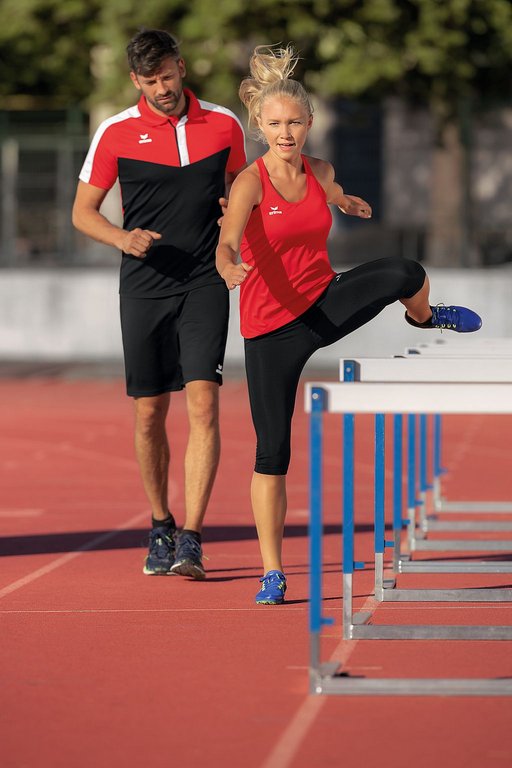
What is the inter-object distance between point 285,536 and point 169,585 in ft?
5.88

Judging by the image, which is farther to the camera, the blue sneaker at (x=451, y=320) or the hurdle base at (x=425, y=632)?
the blue sneaker at (x=451, y=320)

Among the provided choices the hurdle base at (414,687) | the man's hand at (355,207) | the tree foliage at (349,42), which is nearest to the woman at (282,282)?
the man's hand at (355,207)

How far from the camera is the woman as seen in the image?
6.96 m

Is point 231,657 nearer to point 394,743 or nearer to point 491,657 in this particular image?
point 491,657

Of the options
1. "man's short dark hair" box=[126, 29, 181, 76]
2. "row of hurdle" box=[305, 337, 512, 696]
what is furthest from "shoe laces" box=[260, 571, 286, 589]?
"man's short dark hair" box=[126, 29, 181, 76]

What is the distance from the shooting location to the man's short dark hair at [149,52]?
7.74 meters

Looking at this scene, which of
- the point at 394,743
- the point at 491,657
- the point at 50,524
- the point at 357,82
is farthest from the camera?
the point at 357,82

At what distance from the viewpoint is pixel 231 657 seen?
20.4 feet

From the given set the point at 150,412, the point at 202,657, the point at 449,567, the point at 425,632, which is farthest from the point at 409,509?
the point at 202,657

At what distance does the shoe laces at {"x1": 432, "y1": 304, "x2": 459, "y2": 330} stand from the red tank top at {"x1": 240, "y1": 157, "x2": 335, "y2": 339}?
1.81ft

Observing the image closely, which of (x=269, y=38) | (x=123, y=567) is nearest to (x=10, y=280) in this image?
(x=269, y=38)

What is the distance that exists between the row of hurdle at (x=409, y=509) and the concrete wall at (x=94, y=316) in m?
15.4

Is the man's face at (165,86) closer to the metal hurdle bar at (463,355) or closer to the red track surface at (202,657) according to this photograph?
the metal hurdle bar at (463,355)

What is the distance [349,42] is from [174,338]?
18118 mm
